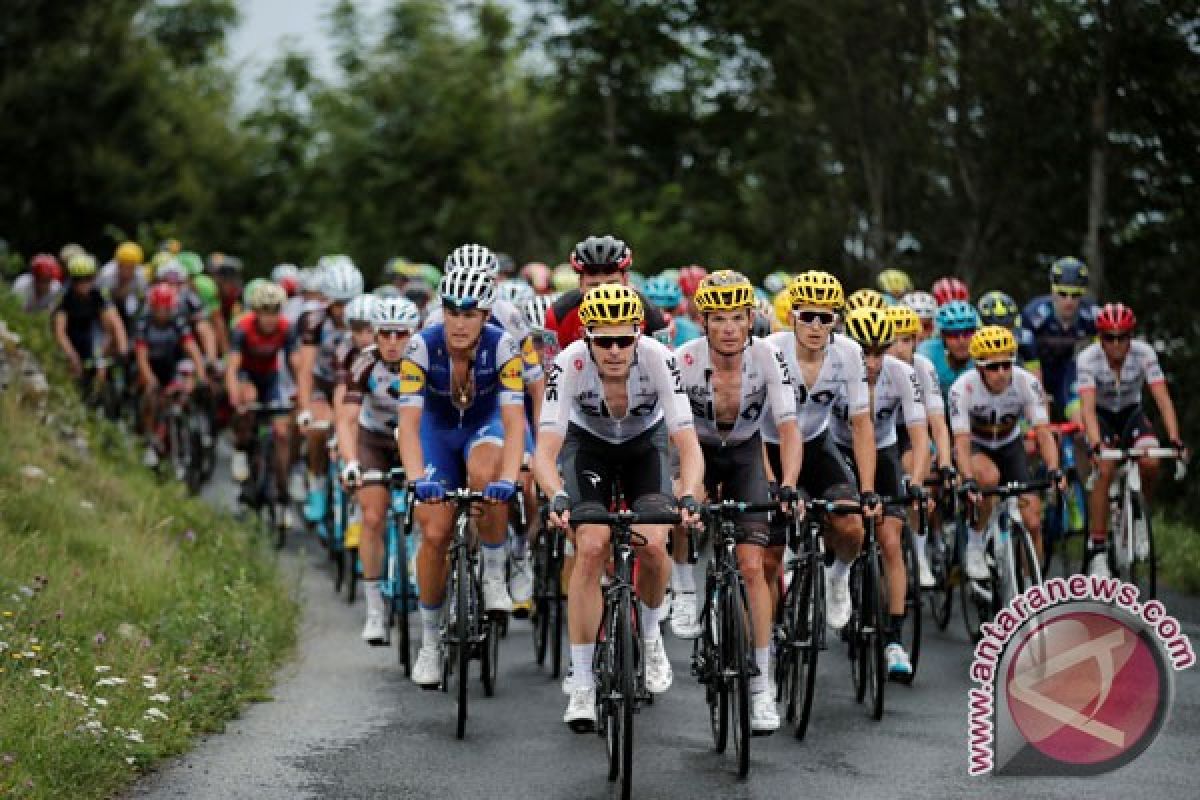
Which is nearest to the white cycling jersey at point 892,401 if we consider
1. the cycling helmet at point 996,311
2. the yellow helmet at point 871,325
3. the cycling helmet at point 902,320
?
the cycling helmet at point 902,320

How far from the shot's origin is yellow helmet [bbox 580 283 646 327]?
9672 mm

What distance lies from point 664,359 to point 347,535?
6.38 metres

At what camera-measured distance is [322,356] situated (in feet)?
56.7

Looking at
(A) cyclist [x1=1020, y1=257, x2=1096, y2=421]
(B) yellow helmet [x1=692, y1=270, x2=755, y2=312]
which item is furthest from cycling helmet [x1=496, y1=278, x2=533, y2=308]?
(B) yellow helmet [x1=692, y1=270, x2=755, y2=312]

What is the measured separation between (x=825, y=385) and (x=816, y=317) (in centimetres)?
41

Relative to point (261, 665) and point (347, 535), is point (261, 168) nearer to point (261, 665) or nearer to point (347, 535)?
point (347, 535)

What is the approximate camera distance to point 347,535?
623 inches

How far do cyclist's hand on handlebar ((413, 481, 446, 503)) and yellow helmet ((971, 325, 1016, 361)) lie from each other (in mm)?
4410

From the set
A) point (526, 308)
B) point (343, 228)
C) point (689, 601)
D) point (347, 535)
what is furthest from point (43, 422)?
point (343, 228)

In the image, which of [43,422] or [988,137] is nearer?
[43,422]

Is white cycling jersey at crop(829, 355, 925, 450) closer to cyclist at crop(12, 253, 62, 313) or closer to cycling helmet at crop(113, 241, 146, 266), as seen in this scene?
cycling helmet at crop(113, 241, 146, 266)

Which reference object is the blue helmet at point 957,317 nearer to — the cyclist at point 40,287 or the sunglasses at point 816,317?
the sunglasses at point 816,317

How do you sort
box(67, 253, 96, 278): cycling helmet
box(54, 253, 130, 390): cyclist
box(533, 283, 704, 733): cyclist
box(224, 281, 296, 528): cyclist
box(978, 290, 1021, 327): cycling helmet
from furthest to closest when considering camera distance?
box(67, 253, 96, 278): cycling helmet, box(54, 253, 130, 390): cyclist, box(224, 281, 296, 528): cyclist, box(978, 290, 1021, 327): cycling helmet, box(533, 283, 704, 733): cyclist

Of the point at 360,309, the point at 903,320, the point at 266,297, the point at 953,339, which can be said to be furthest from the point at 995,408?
the point at 266,297
